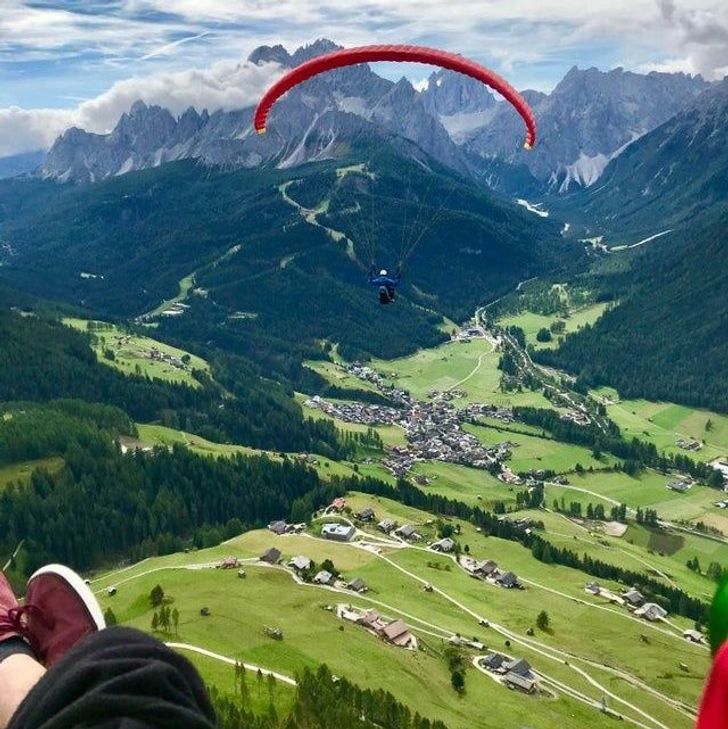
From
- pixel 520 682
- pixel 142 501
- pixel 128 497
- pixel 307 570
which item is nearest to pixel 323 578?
pixel 307 570

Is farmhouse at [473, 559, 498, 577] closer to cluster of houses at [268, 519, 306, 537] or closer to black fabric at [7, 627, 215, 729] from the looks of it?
cluster of houses at [268, 519, 306, 537]

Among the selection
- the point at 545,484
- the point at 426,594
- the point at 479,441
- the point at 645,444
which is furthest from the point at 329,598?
the point at 645,444

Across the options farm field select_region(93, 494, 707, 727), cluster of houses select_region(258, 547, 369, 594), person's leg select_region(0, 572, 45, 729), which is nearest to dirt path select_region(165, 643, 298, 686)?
farm field select_region(93, 494, 707, 727)

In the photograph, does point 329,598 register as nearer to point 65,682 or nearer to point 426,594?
point 426,594

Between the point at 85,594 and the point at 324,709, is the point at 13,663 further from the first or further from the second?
the point at 324,709

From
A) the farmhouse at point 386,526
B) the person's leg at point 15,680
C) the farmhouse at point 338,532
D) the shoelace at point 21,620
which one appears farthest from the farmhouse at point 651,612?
the person's leg at point 15,680

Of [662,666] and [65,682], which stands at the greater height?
[65,682]
